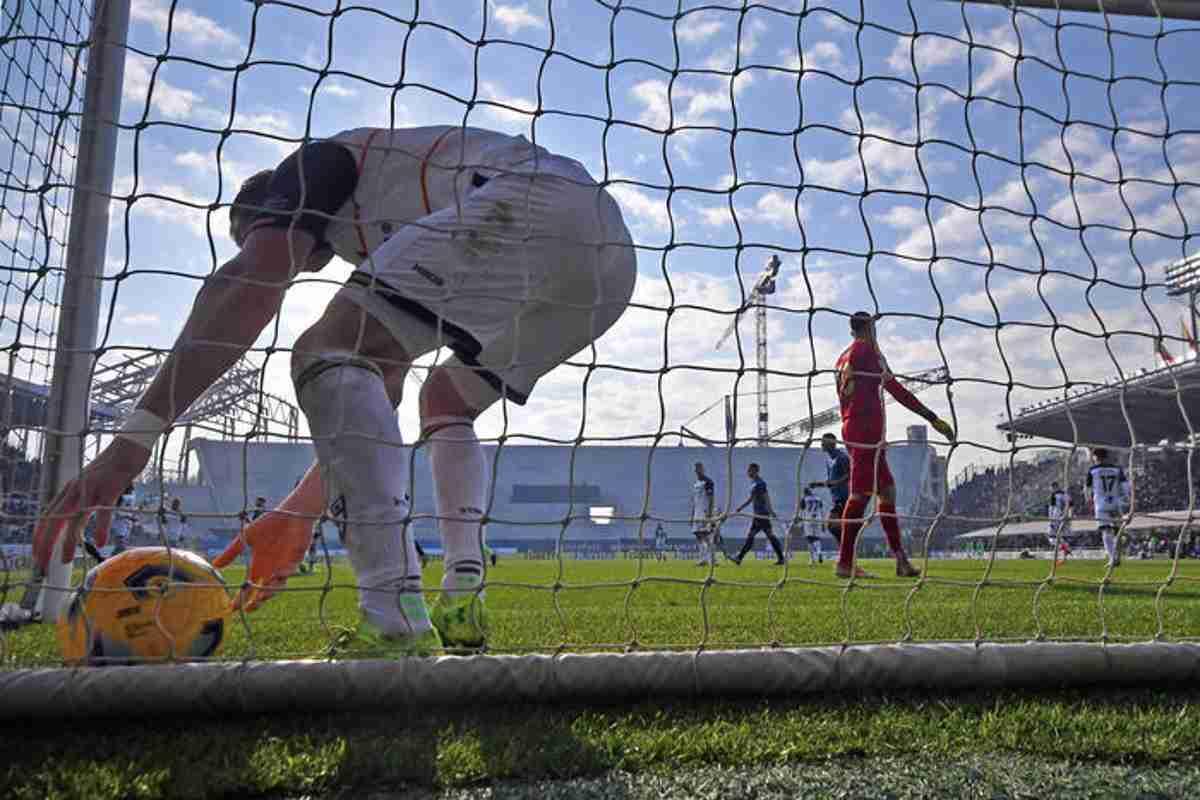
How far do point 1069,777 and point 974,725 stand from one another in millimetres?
286

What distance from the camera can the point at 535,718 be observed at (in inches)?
63.1

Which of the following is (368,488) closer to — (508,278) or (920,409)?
(508,278)

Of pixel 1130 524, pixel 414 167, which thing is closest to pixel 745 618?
pixel 1130 524

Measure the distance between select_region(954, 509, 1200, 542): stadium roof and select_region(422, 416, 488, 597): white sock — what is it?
1520mm

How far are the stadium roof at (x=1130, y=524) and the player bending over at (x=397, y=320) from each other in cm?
148

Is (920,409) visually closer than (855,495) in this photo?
Yes

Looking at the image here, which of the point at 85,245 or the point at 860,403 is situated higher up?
the point at 85,245

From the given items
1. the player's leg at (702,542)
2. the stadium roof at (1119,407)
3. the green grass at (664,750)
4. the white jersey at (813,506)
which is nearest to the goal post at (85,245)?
the green grass at (664,750)

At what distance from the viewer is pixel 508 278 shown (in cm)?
195

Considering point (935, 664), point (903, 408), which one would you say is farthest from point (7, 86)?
point (903, 408)

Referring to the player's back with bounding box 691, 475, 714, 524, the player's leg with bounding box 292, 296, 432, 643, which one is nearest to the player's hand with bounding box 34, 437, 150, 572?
the player's leg with bounding box 292, 296, 432, 643

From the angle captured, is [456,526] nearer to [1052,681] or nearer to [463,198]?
[463,198]

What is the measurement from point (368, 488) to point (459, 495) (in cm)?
42

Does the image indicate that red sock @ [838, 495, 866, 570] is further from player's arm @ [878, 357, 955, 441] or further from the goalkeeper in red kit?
player's arm @ [878, 357, 955, 441]
